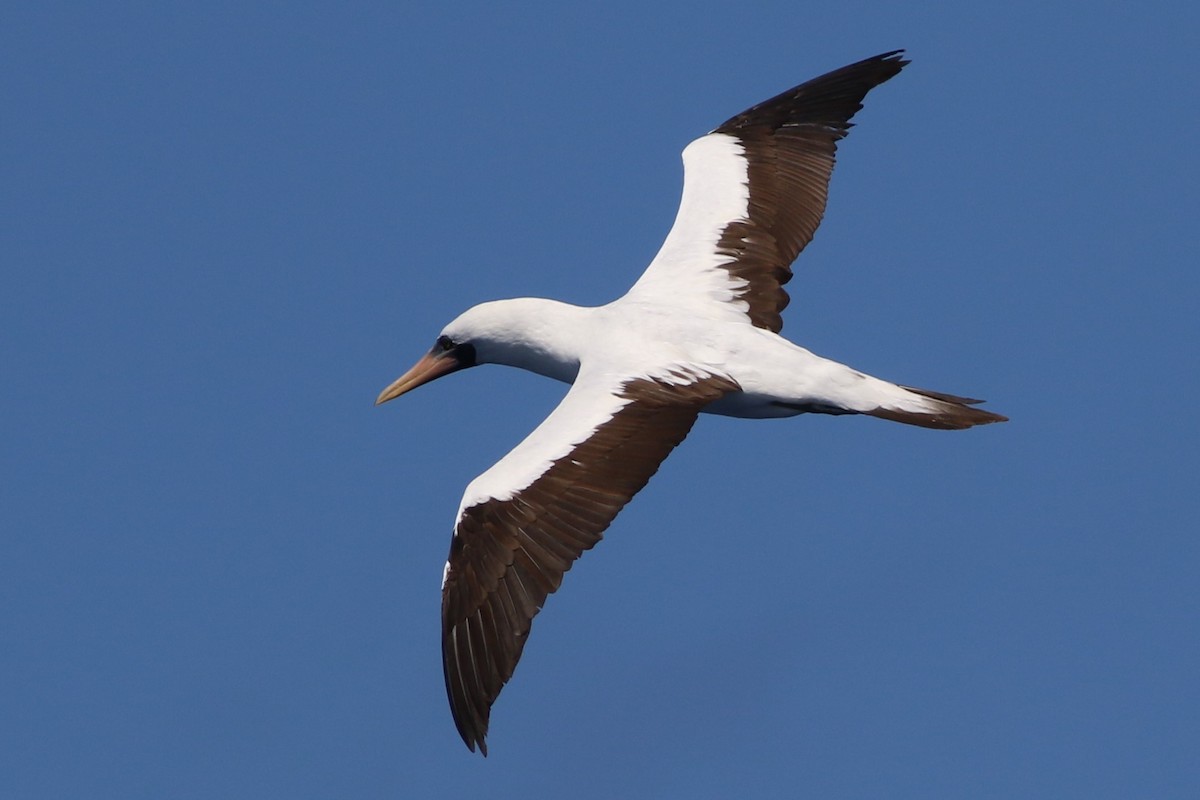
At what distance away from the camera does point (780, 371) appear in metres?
17.4

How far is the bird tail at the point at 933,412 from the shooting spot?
57.0 feet

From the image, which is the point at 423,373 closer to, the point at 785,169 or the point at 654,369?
the point at 654,369

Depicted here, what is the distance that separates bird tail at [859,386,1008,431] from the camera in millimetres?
17359

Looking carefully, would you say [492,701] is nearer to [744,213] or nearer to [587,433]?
[587,433]

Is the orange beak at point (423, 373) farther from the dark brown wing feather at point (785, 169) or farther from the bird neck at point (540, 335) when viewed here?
the dark brown wing feather at point (785, 169)

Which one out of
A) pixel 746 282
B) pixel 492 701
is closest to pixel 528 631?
pixel 492 701

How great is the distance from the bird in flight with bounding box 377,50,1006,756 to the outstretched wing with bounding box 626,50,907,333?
20mm

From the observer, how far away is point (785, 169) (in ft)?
68.0

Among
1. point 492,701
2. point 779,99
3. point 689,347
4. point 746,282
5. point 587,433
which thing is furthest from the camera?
point 779,99

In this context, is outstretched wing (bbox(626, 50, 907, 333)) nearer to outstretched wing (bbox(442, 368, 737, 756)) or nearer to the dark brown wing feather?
the dark brown wing feather

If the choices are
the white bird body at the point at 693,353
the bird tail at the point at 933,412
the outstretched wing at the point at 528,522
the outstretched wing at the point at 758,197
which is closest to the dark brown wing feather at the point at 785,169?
the outstretched wing at the point at 758,197

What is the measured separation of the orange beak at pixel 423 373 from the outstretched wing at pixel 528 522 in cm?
272

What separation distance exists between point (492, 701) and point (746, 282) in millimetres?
5383

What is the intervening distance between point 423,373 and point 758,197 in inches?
151
